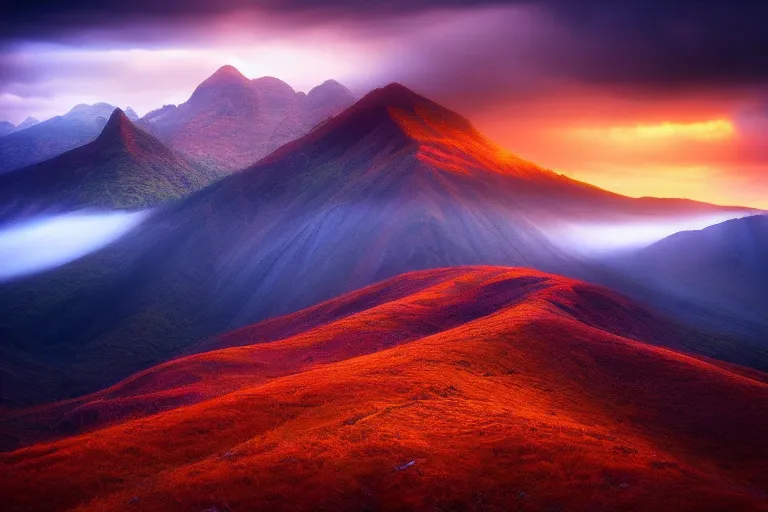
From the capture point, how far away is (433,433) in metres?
42.7

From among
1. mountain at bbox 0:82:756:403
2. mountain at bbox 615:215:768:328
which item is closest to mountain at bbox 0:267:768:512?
mountain at bbox 0:82:756:403

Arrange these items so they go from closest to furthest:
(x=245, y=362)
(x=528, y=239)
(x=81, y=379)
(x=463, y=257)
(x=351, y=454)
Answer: (x=351, y=454) → (x=245, y=362) → (x=81, y=379) → (x=463, y=257) → (x=528, y=239)

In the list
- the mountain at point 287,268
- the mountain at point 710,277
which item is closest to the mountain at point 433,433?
the mountain at point 287,268

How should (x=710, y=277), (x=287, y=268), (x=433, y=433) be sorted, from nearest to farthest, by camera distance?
(x=433, y=433) < (x=287, y=268) < (x=710, y=277)

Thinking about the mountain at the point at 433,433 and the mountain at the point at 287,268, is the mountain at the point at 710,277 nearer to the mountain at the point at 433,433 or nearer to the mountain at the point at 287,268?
the mountain at the point at 287,268

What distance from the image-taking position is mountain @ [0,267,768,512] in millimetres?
35688

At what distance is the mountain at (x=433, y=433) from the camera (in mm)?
35688

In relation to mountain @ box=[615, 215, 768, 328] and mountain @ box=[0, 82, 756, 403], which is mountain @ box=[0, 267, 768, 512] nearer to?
mountain @ box=[0, 82, 756, 403]

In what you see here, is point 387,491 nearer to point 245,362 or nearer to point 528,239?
point 245,362

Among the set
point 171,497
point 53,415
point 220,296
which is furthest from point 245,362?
point 220,296

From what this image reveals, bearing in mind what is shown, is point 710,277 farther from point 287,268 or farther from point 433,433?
point 433,433

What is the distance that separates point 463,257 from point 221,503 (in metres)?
122

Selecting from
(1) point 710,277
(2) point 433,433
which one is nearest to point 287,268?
(1) point 710,277

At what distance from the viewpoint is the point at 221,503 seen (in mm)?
34312
